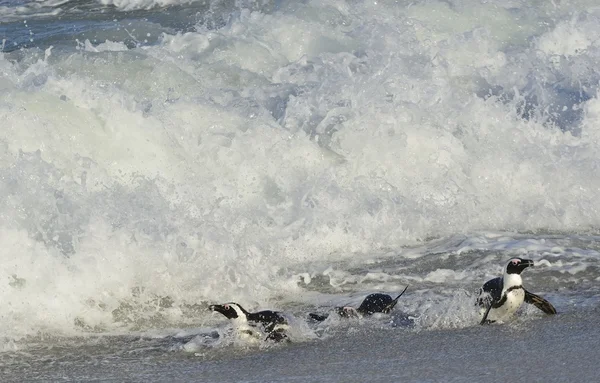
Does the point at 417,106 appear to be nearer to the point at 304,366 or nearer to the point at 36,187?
the point at 36,187

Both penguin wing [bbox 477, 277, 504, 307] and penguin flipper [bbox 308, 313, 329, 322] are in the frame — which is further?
penguin flipper [bbox 308, 313, 329, 322]

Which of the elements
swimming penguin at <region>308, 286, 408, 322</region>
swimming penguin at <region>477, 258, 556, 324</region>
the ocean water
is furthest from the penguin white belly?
swimming penguin at <region>308, 286, 408, 322</region>

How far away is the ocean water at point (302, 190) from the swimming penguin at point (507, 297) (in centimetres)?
9

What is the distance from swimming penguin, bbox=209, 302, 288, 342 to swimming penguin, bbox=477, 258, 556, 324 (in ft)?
3.82

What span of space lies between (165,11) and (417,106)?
5.66m

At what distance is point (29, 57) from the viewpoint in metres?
11.9

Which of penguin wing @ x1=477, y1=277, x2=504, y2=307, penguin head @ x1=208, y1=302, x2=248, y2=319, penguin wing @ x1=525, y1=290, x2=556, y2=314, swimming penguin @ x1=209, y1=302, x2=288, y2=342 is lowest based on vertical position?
penguin wing @ x1=525, y1=290, x2=556, y2=314

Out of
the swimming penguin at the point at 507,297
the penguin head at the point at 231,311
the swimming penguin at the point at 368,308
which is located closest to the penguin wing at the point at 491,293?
the swimming penguin at the point at 507,297

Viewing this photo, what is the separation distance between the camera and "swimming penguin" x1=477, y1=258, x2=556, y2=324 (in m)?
6.91

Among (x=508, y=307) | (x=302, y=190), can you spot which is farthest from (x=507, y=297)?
(x=302, y=190)

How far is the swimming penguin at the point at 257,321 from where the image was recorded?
6.80m

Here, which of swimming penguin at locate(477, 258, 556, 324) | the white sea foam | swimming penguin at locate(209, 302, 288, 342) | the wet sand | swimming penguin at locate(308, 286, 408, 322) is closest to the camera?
the wet sand

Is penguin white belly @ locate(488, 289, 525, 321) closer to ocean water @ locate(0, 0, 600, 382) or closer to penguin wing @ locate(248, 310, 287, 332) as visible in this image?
ocean water @ locate(0, 0, 600, 382)

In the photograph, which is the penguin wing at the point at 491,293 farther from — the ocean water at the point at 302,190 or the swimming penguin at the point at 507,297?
the ocean water at the point at 302,190
